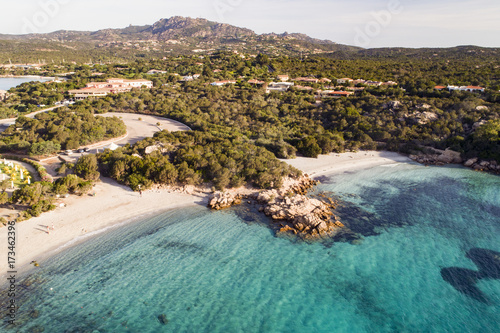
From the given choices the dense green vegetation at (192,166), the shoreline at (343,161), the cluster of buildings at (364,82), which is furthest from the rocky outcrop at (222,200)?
the cluster of buildings at (364,82)

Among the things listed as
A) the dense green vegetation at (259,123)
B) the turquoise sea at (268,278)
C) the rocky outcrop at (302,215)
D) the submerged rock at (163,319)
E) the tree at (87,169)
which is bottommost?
the submerged rock at (163,319)

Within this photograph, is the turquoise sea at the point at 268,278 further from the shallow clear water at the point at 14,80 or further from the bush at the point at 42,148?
the shallow clear water at the point at 14,80

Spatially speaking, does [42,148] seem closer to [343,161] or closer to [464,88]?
[343,161]

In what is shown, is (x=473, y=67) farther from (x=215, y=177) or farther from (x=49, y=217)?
(x=49, y=217)

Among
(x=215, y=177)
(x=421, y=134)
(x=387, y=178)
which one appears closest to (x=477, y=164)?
(x=421, y=134)

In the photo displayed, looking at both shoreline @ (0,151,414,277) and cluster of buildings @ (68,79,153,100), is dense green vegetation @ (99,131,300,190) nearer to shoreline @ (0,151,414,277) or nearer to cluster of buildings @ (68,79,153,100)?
shoreline @ (0,151,414,277)

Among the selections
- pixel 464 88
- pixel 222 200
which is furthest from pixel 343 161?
pixel 464 88
